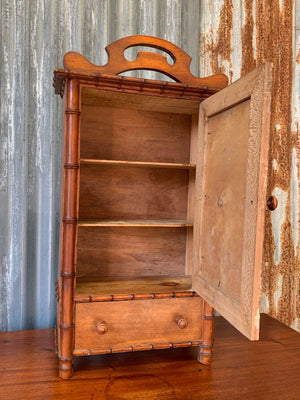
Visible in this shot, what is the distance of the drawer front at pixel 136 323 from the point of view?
1.37 m

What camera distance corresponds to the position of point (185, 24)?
78.7 inches

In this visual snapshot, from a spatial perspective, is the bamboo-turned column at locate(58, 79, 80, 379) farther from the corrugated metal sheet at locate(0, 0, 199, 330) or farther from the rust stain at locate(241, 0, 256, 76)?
the rust stain at locate(241, 0, 256, 76)

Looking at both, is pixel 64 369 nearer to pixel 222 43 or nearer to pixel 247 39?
pixel 222 43

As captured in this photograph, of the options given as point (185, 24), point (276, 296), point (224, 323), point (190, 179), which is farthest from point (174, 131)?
point (276, 296)

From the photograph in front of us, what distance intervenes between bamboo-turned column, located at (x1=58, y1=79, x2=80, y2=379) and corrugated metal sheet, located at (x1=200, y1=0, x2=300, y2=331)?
A: 1.01 m

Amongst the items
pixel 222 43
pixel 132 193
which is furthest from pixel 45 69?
pixel 222 43

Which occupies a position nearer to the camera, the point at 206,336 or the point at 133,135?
the point at 206,336

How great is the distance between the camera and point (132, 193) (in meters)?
1.84

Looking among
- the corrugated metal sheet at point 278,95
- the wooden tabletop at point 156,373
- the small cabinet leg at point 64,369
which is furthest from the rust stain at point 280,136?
the small cabinet leg at point 64,369

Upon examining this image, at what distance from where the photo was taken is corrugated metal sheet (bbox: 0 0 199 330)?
5.76ft

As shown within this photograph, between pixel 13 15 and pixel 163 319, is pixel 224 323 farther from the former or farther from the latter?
pixel 13 15

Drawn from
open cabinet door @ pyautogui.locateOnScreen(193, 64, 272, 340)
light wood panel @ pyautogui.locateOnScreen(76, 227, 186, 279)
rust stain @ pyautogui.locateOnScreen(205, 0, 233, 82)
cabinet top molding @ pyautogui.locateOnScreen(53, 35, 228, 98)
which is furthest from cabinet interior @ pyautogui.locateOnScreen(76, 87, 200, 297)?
rust stain @ pyautogui.locateOnScreen(205, 0, 233, 82)

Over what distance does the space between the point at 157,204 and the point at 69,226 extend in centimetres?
64

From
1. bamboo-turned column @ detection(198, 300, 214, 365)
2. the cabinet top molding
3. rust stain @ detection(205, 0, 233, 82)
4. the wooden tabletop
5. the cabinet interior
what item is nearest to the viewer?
the wooden tabletop
